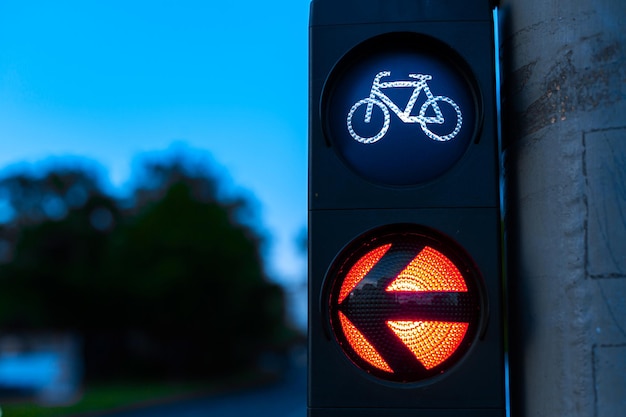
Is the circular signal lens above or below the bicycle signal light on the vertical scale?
below

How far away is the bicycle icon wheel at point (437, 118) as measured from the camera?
1579 mm

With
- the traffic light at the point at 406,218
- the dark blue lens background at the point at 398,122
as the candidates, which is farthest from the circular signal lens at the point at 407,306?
the dark blue lens background at the point at 398,122

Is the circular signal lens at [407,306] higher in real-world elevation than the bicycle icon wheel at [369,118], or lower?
lower

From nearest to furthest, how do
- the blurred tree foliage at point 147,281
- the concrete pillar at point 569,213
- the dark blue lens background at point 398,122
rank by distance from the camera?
the concrete pillar at point 569,213 → the dark blue lens background at point 398,122 → the blurred tree foliage at point 147,281

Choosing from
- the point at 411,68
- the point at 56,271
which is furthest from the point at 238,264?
the point at 411,68

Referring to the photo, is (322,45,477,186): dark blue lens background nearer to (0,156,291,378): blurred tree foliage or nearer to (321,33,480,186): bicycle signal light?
(321,33,480,186): bicycle signal light

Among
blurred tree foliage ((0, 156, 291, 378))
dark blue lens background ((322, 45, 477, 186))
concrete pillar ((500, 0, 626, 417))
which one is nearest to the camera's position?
concrete pillar ((500, 0, 626, 417))

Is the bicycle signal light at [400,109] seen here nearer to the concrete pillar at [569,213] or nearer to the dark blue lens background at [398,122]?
the dark blue lens background at [398,122]

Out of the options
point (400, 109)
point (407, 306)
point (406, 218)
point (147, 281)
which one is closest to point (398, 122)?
point (400, 109)

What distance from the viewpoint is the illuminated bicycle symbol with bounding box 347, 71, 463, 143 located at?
62.3 inches

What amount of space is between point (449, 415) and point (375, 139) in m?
0.61

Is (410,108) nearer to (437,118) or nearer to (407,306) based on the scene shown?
(437,118)

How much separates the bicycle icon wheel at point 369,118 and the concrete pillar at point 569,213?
0.34m

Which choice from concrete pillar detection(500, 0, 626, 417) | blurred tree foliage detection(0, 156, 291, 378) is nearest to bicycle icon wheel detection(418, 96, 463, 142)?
concrete pillar detection(500, 0, 626, 417)
